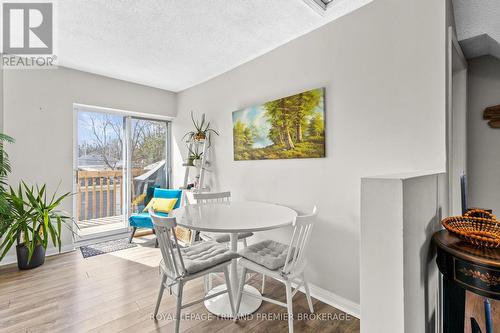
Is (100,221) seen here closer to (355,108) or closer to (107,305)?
(107,305)

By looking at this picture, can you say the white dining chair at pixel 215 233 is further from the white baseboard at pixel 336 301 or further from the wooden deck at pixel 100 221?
the wooden deck at pixel 100 221

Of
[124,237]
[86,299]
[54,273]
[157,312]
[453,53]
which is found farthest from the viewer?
[124,237]

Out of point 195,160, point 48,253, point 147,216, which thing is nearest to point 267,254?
point 195,160

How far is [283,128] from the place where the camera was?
2.53 m

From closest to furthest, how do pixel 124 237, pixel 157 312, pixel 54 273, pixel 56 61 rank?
pixel 157 312 < pixel 54 273 < pixel 56 61 < pixel 124 237

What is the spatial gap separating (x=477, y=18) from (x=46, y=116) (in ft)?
14.7

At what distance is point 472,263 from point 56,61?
14.2 ft

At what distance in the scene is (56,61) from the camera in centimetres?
305

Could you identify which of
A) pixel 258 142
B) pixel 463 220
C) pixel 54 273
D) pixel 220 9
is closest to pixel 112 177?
pixel 54 273

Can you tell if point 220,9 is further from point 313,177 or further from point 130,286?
point 130,286

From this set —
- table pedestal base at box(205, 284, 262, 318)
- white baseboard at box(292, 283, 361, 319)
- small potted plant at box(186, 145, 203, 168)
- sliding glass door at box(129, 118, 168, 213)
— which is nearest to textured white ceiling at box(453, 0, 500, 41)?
white baseboard at box(292, 283, 361, 319)

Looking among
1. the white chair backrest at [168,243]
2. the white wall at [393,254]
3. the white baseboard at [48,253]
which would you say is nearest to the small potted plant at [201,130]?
the white chair backrest at [168,243]

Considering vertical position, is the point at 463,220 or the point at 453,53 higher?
the point at 453,53

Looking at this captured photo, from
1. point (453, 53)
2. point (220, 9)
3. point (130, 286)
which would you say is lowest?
point (130, 286)
